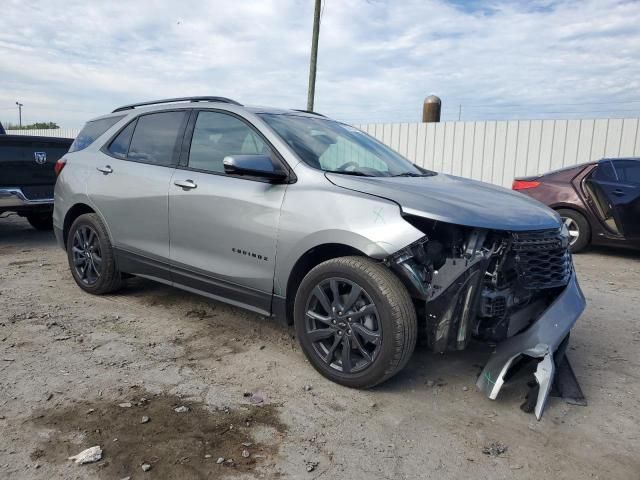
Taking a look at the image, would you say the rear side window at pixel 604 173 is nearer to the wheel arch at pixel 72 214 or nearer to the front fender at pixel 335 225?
the front fender at pixel 335 225

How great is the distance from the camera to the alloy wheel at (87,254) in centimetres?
455

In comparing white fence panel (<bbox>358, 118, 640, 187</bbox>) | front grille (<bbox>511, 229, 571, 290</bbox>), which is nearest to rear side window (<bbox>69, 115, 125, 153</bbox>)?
front grille (<bbox>511, 229, 571, 290</bbox>)

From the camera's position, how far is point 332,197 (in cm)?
300

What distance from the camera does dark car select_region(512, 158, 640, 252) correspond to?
257 inches

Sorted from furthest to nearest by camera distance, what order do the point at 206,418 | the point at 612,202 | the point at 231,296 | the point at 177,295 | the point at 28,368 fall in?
1. the point at 612,202
2. the point at 177,295
3. the point at 231,296
4. the point at 28,368
5. the point at 206,418

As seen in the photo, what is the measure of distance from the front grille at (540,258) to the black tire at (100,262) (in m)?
3.33

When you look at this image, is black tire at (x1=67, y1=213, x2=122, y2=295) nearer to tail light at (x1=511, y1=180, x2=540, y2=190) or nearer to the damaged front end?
the damaged front end

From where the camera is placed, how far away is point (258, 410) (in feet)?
9.02

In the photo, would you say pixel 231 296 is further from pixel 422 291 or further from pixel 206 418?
pixel 422 291

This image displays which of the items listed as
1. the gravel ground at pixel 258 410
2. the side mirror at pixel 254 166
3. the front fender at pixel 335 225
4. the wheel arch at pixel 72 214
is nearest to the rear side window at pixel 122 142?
the wheel arch at pixel 72 214

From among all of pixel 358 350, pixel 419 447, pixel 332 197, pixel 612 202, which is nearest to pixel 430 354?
pixel 358 350

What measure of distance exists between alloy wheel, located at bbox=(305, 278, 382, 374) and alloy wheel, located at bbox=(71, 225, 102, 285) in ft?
7.97

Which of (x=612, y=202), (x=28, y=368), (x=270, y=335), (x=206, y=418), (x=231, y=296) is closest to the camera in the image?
(x=206, y=418)

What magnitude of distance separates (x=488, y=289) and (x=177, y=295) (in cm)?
303
